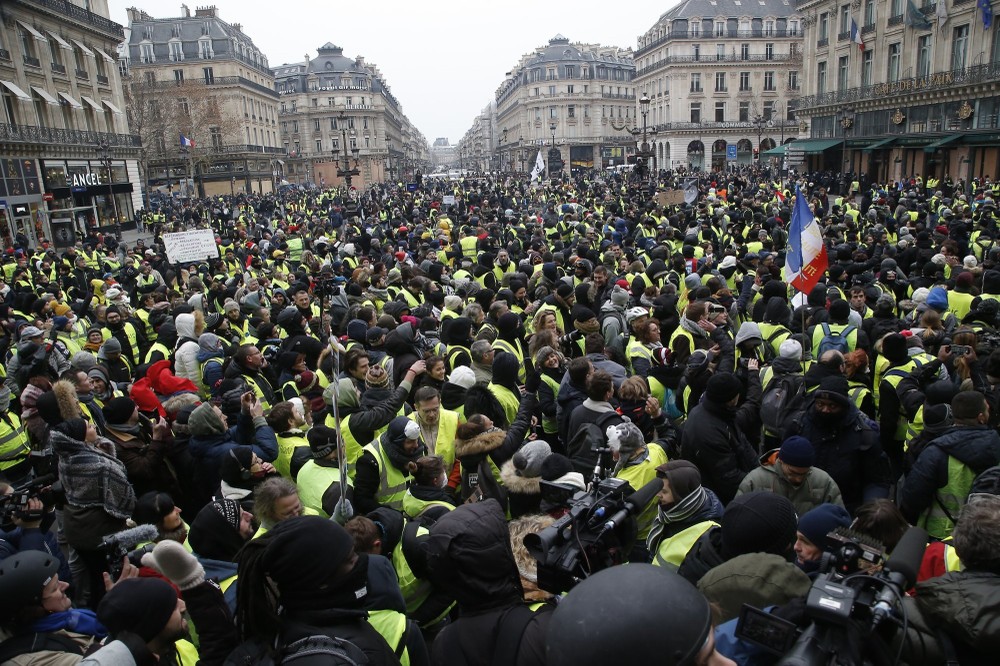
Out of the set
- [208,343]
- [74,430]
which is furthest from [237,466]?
[208,343]

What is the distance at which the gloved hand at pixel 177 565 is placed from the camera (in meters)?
3.05

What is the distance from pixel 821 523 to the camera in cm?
305

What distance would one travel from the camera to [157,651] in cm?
271

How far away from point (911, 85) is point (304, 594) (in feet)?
Result: 140

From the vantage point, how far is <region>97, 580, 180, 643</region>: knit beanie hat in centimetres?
262

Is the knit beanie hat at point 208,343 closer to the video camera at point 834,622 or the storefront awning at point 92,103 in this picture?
the video camera at point 834,622

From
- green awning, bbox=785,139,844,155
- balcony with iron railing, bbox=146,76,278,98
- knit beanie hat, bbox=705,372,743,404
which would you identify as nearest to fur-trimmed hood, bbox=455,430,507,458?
knit beanie hat, bbox=705,372,743,404

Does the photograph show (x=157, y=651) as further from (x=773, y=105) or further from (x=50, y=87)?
(x=773, y=105)

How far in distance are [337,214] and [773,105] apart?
6167 cm

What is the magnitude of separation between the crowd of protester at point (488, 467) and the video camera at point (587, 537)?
8 cm

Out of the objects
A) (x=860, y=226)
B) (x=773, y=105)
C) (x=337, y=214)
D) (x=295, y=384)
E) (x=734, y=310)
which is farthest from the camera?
(x=773, y=105)

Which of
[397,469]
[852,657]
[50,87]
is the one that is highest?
A: [50,87]

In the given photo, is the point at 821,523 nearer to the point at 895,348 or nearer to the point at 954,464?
the point at 954,464

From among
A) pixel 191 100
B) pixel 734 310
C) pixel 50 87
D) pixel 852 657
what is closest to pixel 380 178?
pixel 191 100
